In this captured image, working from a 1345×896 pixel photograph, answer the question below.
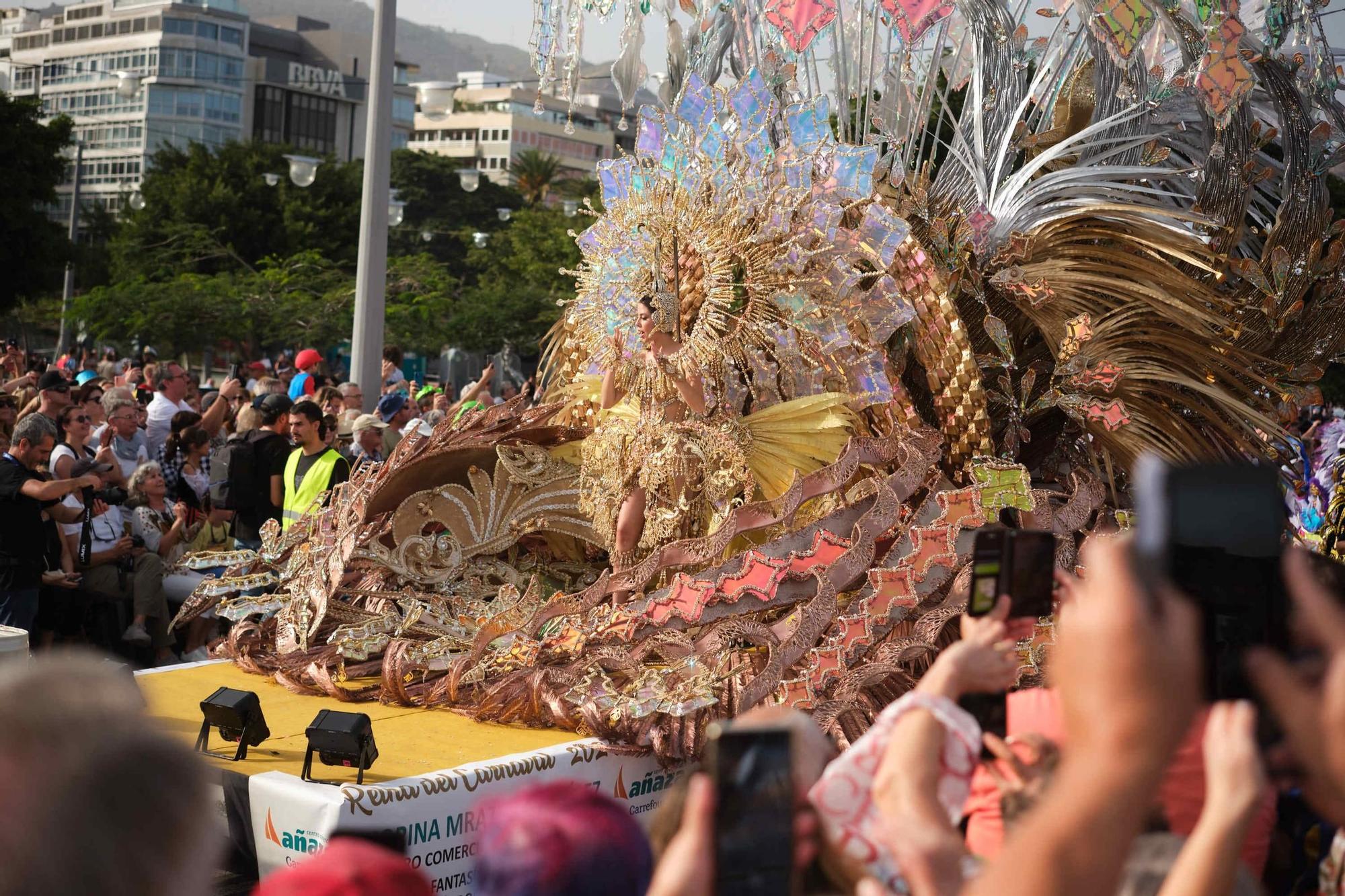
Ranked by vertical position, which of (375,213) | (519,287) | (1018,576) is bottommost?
(1018,576)

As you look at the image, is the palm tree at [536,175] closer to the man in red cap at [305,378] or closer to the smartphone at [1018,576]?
the man in red cap at [305,378]

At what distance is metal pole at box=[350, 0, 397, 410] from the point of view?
8039mm

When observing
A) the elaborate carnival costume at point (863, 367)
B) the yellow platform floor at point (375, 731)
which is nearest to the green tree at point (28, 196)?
the elaborate carnival costume at point (863, 367)

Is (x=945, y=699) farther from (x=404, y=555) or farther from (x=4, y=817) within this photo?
(x=404, y=555)

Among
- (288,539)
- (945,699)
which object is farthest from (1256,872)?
(288,539)

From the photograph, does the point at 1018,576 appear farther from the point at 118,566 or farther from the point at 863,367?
the point at 118,566

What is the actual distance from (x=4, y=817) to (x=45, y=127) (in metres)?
23.0

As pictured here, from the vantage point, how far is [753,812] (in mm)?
1423

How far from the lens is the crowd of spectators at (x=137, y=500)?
554 cm

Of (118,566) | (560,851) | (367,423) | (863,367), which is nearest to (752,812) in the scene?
(560,851)

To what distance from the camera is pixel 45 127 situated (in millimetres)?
21562

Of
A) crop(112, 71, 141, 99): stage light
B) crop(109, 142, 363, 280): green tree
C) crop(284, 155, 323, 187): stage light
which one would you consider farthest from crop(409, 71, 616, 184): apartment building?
crop(284, 155, 323, 187): stage light

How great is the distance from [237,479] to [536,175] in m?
46.9

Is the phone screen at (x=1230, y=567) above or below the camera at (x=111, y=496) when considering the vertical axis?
above
